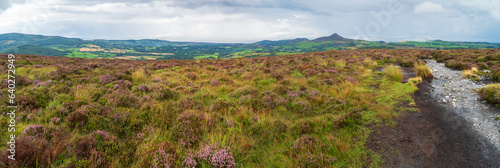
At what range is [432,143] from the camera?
4906mm

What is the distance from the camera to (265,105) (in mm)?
7824

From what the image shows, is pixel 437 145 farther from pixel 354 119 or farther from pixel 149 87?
pixel 149 87

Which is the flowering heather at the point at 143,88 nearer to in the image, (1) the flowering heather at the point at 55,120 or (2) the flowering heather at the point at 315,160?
(1) the flowering heather at the point at 55,120

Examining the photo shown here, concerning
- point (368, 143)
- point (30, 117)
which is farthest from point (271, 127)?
point (30, 117)

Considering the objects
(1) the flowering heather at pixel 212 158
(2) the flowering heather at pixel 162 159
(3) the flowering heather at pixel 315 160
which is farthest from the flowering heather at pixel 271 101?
(2) the flowering heather at pixel 162 159

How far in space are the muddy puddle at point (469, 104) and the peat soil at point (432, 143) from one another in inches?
7.9

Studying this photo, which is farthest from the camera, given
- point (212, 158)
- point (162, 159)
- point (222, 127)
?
point (222, 127)

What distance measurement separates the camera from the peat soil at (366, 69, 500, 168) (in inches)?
167

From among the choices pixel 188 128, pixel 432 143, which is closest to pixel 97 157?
pixel 188 128

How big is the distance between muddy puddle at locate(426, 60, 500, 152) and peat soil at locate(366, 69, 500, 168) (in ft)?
0.66

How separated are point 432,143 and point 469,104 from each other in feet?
15.6

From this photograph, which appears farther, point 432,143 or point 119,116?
point 119,116

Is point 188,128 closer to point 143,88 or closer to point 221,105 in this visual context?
point 221,105

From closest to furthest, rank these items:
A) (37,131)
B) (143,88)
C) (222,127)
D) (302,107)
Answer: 1. (37,131)
2. (222,127)
3. (302,107)
4. (143,88)
